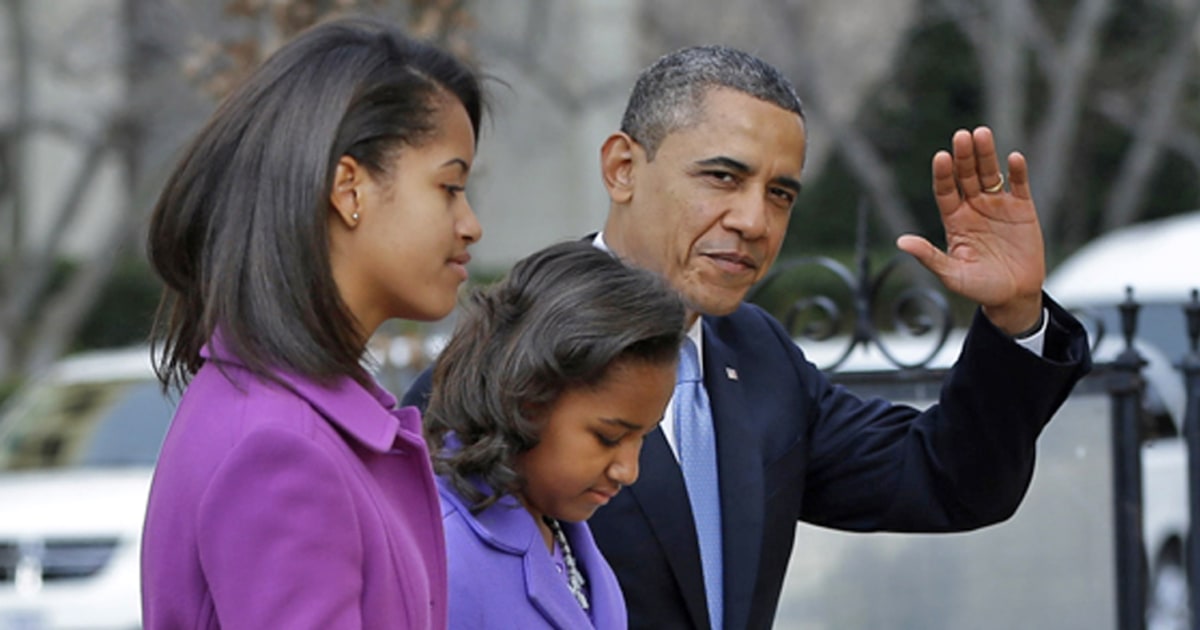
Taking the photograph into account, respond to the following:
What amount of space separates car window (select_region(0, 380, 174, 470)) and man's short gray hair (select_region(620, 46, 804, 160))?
5.59 meters

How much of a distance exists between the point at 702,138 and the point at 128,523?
5193mm

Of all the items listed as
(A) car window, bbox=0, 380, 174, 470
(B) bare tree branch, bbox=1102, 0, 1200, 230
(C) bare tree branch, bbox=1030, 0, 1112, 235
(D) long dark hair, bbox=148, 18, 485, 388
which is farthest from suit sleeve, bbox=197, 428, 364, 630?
(B) bare tree branch, bbox=1102, 0, 1200, 230

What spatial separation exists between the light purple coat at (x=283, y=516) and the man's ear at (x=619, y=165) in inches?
38.7

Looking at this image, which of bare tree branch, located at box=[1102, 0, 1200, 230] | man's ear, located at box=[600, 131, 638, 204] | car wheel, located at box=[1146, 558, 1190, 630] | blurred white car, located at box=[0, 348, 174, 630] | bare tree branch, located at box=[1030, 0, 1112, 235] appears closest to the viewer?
man's ear, located at box=[600, 131, 638, 204]

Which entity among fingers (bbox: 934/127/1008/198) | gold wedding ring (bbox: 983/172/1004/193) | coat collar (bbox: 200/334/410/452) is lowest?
coat collar (bbox: 200/334/410/452)

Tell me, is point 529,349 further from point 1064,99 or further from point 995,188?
point 1064,99

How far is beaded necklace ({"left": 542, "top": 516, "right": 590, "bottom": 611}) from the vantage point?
2391 millimetres

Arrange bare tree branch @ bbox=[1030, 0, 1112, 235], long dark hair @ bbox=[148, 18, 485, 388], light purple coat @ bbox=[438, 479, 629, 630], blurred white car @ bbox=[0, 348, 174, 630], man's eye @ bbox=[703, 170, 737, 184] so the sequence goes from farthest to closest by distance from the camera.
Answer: bare tree branch @ bbox=[1030, 0, 1112, 235], blurred white car @ bbox=[0, 348, 174, 630], man's eye @ bbox=[703, 170, 737, 184], light purple coat @ bbox=[438, 479, 629, 630], long dark hair @ bbox=[148, 18, 485, 388]

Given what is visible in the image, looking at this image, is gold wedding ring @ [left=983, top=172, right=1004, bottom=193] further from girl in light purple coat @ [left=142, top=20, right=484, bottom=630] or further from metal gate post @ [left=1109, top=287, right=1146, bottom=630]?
metal gate post @ [left=1109, top=287, right=1146, bottom=630]

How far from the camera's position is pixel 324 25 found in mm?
2006

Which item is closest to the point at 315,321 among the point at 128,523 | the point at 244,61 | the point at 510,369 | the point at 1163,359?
the point at 510,369

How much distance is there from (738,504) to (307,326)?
3.06 ft

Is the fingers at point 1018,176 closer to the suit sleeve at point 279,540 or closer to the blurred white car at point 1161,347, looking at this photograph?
the suit sleeve at point 279,540

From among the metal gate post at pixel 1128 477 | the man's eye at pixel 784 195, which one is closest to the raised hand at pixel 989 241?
the man's eye at pixel 784 195
